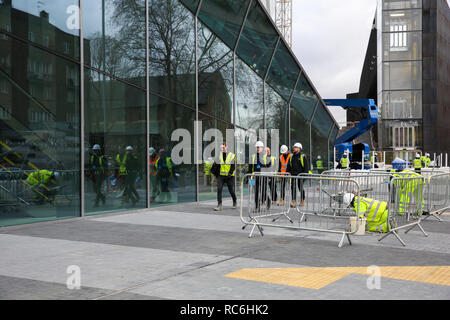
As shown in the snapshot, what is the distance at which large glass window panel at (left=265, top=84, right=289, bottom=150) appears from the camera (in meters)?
22.0

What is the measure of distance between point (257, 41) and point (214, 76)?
3321mm

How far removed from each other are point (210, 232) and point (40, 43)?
5161mm

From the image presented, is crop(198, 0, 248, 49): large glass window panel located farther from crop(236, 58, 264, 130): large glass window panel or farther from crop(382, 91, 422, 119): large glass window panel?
crop(382, 91, 422, 119): large glass window panel

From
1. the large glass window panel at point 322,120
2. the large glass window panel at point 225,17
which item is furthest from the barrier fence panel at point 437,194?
the large glass window panel at point 322,120

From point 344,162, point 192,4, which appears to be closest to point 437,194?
point 192,4

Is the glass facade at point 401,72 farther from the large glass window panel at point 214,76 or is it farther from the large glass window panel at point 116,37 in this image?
the large glass window panel at point 116,37

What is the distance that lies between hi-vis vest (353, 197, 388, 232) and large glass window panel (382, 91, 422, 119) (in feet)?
156

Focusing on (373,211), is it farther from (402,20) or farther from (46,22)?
(402,20)

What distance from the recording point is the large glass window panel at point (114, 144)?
1157cm

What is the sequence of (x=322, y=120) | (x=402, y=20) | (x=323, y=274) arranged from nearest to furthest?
1. (x=323, y=274)
2. (x=322, y=120)
3. (x=402, y=20)

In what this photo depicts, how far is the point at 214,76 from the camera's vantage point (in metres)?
17.6

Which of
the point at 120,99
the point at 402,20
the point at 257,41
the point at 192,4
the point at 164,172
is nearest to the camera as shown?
the point at 120,99

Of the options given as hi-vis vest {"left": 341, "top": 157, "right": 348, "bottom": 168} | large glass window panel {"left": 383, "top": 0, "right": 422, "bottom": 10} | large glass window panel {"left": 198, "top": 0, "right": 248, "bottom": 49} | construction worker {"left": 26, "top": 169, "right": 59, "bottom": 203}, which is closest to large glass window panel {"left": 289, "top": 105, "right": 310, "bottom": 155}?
hi-vis vest {"left": 341, "top": 157, "right": 348, "bottom": 168}

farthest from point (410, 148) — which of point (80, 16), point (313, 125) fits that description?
point (80, 16)
